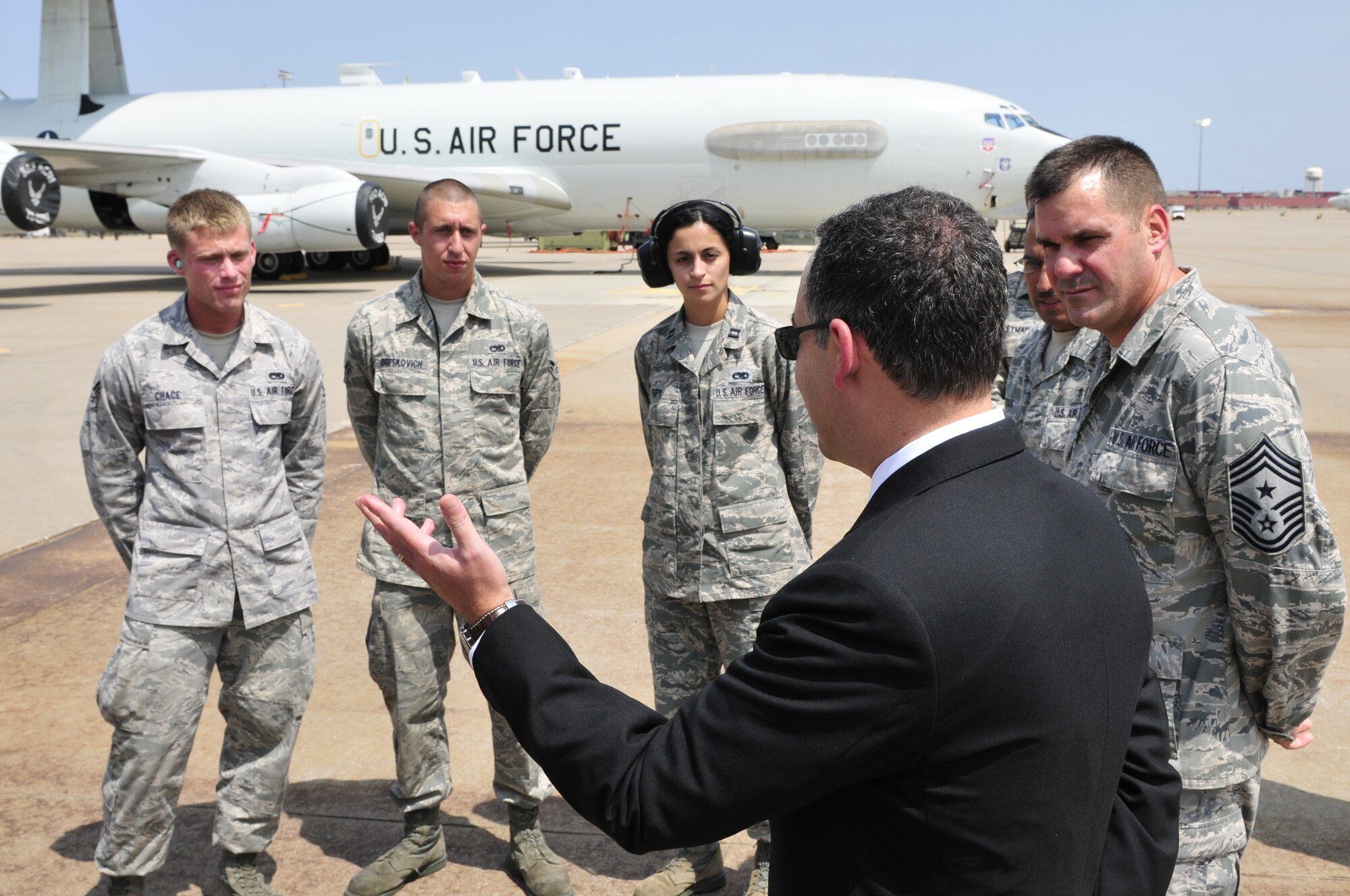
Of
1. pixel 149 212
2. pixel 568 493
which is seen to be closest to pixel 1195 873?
pixel 568 493

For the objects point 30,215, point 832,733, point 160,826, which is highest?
point 30,215

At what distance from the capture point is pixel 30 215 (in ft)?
54.1

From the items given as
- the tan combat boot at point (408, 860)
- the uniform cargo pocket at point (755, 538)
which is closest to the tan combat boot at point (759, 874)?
the uniform cargo pocket at point (755, 538)

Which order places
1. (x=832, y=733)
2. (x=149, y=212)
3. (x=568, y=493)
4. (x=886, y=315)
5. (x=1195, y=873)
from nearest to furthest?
1. (x=832, y=733)
2. (x=886, y=315)
3. (x=1195, y=873)
4. (x=568, y=493)
5. (x=149, y=212)

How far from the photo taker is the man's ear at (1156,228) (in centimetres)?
241

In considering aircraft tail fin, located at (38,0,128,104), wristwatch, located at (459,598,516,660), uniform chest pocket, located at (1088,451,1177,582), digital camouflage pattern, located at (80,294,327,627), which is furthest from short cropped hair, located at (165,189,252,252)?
aircraft tail fin, located at (38,0,128,104)

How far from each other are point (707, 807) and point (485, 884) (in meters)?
2.20

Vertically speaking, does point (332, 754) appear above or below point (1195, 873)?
below

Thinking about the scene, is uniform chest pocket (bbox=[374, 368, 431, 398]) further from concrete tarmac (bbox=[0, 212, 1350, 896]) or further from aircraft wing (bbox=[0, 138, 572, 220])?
aircraft wing (bbox=[0, 138, 572, 220])

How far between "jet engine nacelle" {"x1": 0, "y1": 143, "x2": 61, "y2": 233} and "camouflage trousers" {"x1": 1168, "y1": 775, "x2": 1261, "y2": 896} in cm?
1780

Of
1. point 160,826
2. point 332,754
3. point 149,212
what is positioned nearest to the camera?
point 160,826

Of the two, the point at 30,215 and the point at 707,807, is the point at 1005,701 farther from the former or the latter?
the point at 30,215

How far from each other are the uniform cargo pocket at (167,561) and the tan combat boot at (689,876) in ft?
4.93

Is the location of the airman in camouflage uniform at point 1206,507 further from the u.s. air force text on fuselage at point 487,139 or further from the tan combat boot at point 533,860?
the u.s. air force text on fuselage at point 487,139
